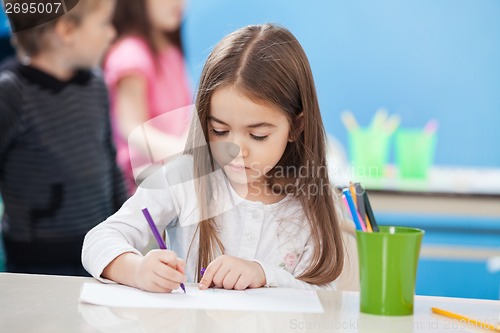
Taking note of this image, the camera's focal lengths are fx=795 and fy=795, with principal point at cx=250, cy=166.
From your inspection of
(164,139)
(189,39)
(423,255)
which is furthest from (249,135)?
(189,39)

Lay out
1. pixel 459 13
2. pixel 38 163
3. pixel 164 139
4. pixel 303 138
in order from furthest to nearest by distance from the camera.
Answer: pixel 459 13
pixel 164 139
pixel 38 163
pixel 303 138

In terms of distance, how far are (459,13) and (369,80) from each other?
1.44ft

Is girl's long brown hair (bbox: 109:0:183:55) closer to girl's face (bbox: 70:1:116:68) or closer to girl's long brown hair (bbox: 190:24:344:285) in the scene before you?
girl's face (bbox: 70:1:116:68)

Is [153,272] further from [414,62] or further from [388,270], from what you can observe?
[414,62]

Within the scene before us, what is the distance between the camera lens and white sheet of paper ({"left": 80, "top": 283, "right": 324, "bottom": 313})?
0.99 metres

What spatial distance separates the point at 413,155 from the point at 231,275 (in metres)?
2.06

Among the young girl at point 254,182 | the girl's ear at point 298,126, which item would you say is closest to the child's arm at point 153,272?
the young girl at point 254,182

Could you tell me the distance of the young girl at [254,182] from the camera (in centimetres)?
131

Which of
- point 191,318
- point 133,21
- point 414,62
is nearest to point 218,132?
point 191,318

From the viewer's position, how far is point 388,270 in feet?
3.12

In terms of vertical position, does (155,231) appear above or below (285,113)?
below

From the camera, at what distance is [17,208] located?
2.48m

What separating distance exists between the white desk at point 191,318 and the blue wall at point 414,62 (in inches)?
86.4

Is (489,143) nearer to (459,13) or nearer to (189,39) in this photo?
(459,13)
